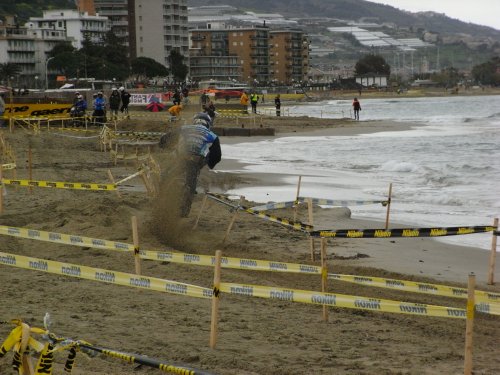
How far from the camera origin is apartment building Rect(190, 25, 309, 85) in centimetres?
18438

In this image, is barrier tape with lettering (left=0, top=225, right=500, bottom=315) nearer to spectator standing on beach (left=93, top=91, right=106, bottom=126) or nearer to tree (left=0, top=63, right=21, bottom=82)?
spectator standing on beach (left=93, top=91, right=106, bottom=126)

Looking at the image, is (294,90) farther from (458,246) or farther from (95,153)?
(458,246)

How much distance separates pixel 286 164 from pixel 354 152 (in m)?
6.66

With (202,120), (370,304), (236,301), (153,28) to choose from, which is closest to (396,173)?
(202,120)

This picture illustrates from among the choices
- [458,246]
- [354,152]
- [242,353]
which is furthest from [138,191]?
[354,152]

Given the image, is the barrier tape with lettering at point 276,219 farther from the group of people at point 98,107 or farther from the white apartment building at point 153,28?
the white apartment building at point 153,28

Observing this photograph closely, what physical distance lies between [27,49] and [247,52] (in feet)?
258

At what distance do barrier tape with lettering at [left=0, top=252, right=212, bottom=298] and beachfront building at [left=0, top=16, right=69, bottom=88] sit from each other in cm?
10193

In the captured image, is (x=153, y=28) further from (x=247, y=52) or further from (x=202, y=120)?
(x=202, y=120)

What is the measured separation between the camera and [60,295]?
8.60m

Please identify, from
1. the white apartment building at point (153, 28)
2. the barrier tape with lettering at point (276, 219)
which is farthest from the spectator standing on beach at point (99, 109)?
the white apartment building at point (153, 28)

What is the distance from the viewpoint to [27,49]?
384 ft

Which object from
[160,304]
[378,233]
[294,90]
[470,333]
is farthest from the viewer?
[294,90]

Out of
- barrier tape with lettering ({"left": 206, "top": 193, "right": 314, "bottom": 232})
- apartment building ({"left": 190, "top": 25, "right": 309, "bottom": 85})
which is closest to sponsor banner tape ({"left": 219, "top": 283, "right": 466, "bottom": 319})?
barrier tape with lettering ({"left": 206, "top": 193, "right": 314, "bottom": 232})
